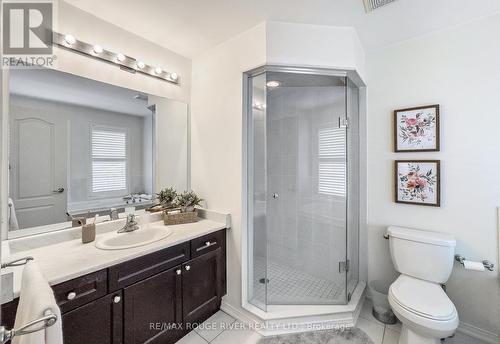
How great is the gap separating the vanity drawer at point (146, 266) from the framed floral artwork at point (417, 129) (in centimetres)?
207

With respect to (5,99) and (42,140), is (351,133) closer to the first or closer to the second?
(42,140)

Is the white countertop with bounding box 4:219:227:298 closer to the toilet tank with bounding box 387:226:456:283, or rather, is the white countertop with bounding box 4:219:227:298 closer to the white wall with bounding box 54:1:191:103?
the white wall with bounding box 54:1:191:103

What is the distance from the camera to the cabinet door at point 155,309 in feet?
5.03

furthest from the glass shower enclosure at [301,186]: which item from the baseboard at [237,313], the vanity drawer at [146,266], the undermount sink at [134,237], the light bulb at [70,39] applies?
the light bulb at [70,39]

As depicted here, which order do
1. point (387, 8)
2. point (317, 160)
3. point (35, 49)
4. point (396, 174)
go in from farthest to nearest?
point (317, 160), point (396, 174), point (387, 8), point (35, 49)

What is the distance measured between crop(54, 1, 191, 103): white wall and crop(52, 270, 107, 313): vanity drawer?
145cm

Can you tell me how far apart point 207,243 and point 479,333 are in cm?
225

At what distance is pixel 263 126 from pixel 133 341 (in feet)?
6.23

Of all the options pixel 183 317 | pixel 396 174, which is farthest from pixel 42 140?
pixel 396 174

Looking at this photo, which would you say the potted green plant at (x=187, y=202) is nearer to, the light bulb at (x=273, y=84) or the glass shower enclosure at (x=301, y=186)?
the glass shower enclosure at (x=301, y=186)

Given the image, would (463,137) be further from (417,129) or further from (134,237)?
(134,237)

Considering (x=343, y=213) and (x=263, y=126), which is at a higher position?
(x=263, y=126)

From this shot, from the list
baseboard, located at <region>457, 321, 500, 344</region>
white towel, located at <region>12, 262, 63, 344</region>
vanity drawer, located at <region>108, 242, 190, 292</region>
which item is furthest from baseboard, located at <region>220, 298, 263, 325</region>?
baseboard, located at <region>457, 321, 500, 344</region>

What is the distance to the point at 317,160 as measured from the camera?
2.65m
